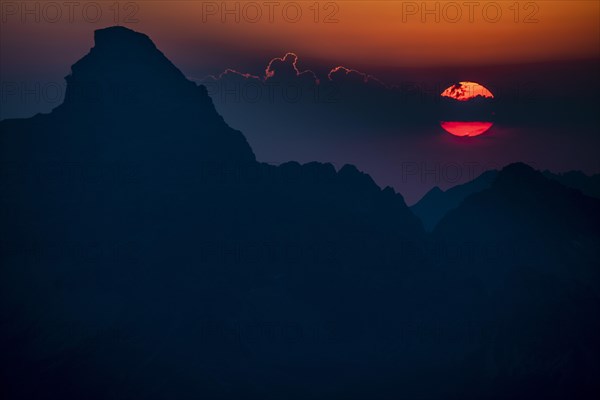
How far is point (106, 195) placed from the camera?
178625 mm

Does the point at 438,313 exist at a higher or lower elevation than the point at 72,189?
lower

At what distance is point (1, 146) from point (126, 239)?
46.6 m

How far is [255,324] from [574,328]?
73869 millimetres

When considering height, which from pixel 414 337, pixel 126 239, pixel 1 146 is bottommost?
pixel 414 337

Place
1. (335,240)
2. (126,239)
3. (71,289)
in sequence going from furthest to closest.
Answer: (335,240), (126,239), (71,289)

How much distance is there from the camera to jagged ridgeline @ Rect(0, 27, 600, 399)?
449 ft

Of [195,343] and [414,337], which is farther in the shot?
[414,337]

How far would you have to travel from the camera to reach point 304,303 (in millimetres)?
164625

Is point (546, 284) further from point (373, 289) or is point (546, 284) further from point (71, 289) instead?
point (71, 289)

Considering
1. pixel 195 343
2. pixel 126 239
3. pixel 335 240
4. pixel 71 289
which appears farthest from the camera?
pixel 335 240

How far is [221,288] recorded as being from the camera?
16262cm

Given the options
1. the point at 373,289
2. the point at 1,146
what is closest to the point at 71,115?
the point at 1,146

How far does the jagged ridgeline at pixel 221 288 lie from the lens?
137000mm

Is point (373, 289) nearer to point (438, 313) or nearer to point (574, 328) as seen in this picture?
point (438, 313)
